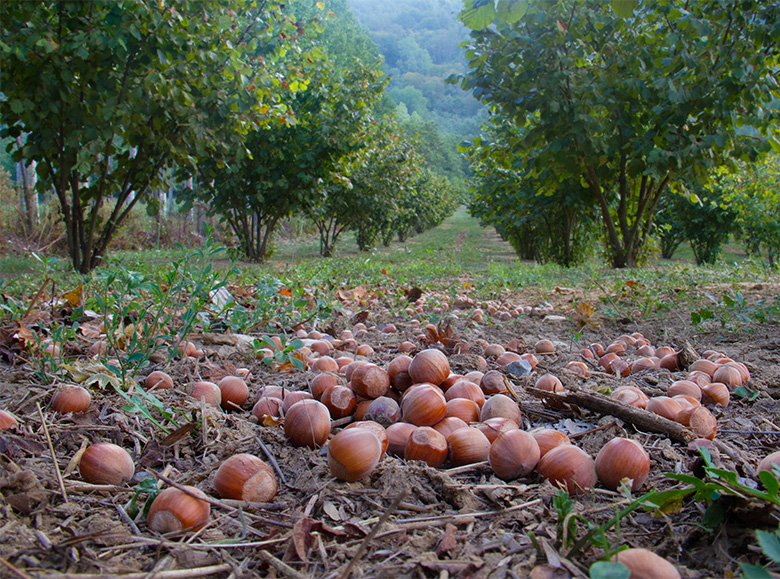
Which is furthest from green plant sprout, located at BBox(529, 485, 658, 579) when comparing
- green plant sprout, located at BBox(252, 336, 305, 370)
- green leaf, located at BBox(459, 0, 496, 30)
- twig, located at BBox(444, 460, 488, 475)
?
green leaf, located at BBox(459, 0, 496, 30)

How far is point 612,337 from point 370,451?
247cm

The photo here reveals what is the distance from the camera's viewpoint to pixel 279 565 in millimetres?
882

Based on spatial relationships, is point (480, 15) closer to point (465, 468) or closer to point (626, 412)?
point (626, 412)

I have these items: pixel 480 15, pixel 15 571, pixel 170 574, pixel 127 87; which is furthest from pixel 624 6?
pixel 127 87

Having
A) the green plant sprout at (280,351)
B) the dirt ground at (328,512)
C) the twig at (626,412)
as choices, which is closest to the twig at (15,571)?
the dirt ground at (328,512)

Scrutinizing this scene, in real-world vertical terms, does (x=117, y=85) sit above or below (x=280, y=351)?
above

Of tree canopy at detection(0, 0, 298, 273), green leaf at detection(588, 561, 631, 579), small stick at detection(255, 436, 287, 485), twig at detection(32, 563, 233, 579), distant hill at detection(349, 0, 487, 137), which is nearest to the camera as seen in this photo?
green leaf at detection(588, 561, 631, 579)

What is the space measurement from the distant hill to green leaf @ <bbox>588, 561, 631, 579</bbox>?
348 ft

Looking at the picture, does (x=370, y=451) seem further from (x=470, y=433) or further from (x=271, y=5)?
(x=271, y=5)

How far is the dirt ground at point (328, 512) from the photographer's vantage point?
863 millimetres

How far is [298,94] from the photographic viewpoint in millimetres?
10586

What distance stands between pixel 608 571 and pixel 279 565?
0.54 m

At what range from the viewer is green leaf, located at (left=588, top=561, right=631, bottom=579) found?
66 centimetres

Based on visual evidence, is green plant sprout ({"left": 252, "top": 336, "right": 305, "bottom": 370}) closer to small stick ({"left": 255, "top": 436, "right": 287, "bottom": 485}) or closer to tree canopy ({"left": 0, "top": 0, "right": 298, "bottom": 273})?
small stick ({"left": 255, "top": 436, "right": 287, "bottom": 485})
